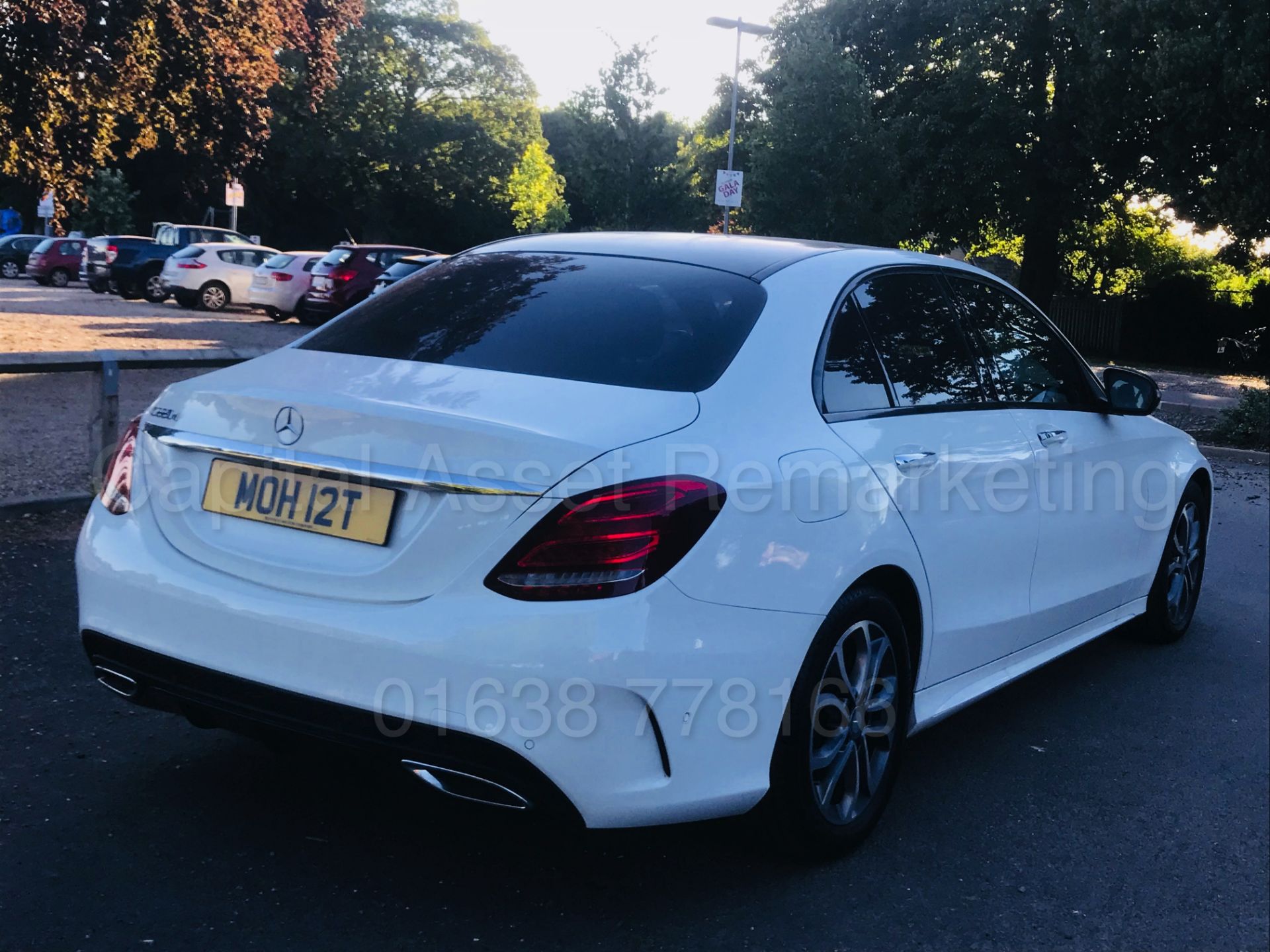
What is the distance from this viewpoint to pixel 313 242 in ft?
208

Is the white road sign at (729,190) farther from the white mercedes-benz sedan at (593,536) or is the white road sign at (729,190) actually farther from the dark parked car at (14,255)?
the dark parked car at (14,255)

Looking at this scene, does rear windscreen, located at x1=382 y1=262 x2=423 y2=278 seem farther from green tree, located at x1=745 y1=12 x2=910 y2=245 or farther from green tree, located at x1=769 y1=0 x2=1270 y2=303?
green tree, located at x1=769 y1=0 x2=1270 y2=303

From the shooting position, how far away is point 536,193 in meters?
62.5

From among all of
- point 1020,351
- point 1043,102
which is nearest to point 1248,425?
point 1020,351

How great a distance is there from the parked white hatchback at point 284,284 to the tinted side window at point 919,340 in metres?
25.0

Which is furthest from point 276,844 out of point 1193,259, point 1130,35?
point 1193,259

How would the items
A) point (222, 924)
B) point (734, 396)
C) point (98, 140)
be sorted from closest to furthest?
1. point (222, 924)
2. point (734, 396)
3. point (98, 140)

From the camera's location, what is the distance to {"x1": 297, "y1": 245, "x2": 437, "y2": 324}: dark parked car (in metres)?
27.1

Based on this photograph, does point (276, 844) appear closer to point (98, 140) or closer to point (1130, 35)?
point (98, 140)

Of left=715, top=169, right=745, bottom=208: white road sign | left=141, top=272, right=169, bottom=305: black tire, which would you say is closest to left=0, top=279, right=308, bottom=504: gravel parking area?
left=141, top=272, right=169, bottom=305: black tire

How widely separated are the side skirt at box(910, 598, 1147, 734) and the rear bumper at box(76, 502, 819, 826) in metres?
0.90

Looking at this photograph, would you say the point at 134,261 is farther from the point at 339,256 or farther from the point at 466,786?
the point at 466,786

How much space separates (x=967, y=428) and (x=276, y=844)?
233cm

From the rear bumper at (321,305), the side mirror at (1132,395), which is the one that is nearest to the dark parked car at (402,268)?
the rear bumper at (321,305)
